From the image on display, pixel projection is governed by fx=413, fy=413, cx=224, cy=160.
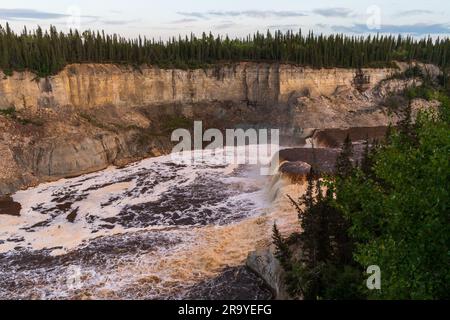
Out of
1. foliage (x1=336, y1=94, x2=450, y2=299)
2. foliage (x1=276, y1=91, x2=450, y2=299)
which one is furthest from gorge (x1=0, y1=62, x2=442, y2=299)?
foliage (x1=336, y1=94, x2=450, y2=299)

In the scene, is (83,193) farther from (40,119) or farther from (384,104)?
(384,104)

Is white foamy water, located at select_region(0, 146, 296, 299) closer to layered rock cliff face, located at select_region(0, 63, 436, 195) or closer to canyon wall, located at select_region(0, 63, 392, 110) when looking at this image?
layered rock cliff face, located at select_region(0, 63, 436, 195)

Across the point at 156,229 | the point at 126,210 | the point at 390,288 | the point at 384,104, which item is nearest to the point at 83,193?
the point at 126,210

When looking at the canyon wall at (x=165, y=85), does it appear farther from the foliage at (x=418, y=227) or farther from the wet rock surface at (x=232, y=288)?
the foliage at (x=418, y=227)

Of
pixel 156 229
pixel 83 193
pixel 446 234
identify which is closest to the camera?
pixel 446 234

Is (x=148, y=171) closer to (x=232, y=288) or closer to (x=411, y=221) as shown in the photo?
(x=232, y=288)

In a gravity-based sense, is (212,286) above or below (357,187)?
below

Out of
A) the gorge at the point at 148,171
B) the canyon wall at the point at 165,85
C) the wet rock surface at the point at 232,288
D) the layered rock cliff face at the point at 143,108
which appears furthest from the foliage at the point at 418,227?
the canyon wall at the point at 165,85
